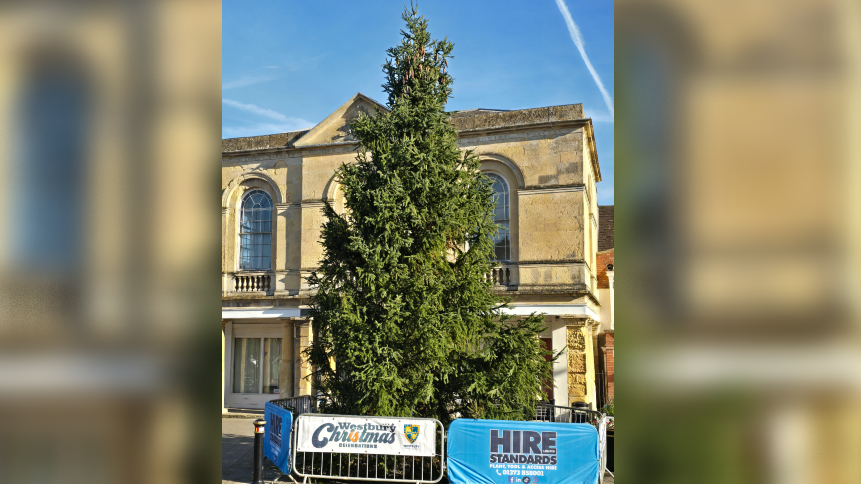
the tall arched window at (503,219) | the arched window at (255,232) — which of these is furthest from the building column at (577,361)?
the arched window at (255,232)

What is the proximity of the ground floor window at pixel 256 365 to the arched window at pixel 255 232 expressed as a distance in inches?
97.7

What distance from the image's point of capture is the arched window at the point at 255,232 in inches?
727

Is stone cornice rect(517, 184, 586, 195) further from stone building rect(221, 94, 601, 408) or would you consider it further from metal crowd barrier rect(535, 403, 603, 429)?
metal crowd barrier rect(535, 403, 603, 429)

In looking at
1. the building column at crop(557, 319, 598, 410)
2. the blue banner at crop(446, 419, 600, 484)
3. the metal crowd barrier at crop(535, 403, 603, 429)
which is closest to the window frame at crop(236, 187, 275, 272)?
the building column at crop(557, 319, 598, 410)

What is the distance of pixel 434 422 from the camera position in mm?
8898
